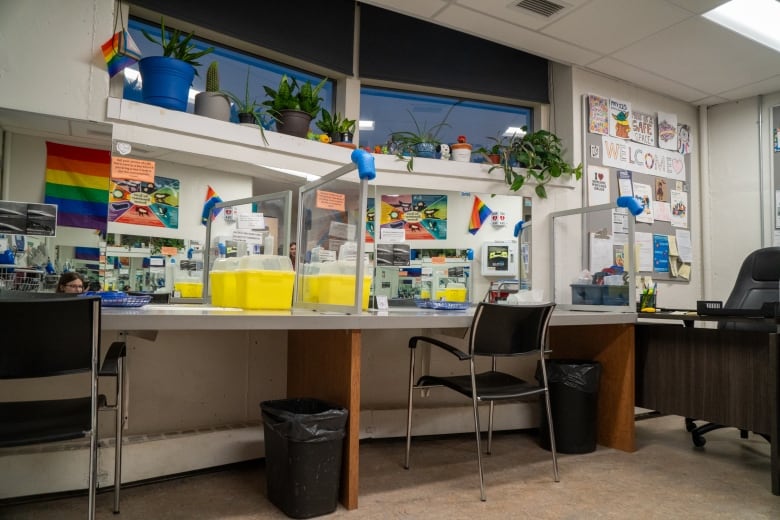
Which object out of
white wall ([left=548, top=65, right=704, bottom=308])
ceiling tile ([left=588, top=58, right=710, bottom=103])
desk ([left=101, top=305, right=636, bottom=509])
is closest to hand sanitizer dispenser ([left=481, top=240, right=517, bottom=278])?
white wall ([left=548, top=65, right=704, bottom=308])

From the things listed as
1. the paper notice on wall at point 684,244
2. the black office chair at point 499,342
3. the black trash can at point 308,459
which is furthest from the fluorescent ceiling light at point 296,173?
the paper notice on wall at point 684,244

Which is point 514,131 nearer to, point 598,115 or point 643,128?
point 598,115

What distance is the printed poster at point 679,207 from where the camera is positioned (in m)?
4.33

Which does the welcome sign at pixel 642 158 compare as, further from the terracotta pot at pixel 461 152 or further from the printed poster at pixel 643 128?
the terracotta pot at pixel 461 152

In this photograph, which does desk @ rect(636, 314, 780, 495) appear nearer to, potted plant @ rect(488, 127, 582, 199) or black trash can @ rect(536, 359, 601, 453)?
black trash can @ rect(536, 359, 601, 453)

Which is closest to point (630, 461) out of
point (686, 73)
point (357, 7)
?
point (686, 73)

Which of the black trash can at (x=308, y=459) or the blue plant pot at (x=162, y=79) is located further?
the blue plant pot at (x=162, y=79)

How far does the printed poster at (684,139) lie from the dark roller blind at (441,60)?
137 cm

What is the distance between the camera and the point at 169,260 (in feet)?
8.80

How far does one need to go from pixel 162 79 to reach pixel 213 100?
0.85 feet

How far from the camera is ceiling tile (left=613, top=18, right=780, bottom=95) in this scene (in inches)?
132

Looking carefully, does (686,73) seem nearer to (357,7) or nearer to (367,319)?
(357,7)

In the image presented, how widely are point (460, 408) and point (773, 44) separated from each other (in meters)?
3.16

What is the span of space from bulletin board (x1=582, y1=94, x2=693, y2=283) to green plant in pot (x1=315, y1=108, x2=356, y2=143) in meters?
1.78
